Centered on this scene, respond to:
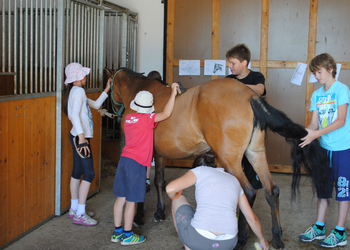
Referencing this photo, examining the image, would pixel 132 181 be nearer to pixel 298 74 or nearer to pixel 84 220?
pixel 84 220

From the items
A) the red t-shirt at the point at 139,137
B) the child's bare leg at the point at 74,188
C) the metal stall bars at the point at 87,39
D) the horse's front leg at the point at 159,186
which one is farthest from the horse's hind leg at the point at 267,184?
the metal stall bars at the point at 87,39

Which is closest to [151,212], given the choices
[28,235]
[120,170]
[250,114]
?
[120,170]

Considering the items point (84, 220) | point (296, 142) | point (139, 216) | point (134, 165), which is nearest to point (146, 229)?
point (139, 216)

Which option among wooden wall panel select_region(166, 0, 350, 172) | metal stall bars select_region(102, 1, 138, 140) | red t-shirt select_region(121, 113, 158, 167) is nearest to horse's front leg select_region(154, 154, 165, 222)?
red t-shirt select_region(121, 113, 158, 167)

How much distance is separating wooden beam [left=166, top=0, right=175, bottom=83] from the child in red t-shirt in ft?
7.50

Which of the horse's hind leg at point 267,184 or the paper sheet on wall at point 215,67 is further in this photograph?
the paper sheet on wall at point 215,67

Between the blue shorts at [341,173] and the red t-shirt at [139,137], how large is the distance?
1.39 meters

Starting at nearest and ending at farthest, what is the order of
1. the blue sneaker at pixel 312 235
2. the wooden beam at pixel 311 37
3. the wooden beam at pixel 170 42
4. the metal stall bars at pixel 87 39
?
the blue sneaker at pixel 312 235, the metal stall bars at pixel 87 39, the wooden beam at pixel 311 37, the wooden beam at pixel 170 42

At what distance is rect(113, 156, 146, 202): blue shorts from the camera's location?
237 centimetres

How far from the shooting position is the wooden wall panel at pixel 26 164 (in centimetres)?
229

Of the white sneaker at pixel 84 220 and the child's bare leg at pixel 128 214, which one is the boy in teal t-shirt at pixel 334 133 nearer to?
the child's bare leg at pixel 128 214

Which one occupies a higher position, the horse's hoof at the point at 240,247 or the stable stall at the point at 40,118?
the stable stall at the point at 40,118

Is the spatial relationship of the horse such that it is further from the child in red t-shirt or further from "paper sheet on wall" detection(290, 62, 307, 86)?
"paper sheet on wall" detection(290, 62, 307, 86)

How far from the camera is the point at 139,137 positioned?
95.9 inches
